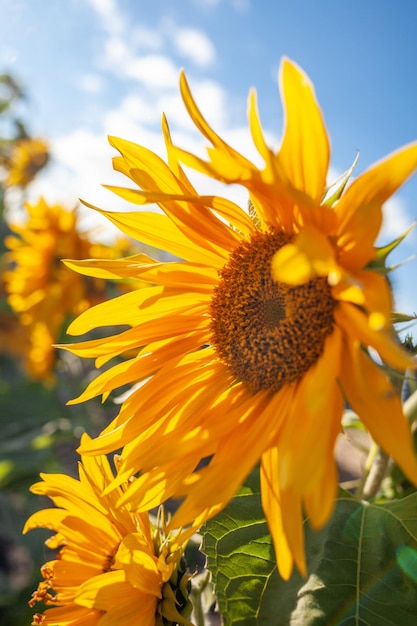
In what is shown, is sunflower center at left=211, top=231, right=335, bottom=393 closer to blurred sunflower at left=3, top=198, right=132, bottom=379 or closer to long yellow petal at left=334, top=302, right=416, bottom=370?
long yellow petal at left=334, top=302, right=416, bottom=370

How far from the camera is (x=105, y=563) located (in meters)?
1.03

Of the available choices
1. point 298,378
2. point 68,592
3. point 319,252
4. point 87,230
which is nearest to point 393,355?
point 319,252

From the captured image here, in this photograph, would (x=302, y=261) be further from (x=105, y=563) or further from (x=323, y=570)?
(x=105, y=563)

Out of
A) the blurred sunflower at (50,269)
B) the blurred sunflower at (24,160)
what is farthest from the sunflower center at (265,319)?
the blurred sunflower at (24,160)

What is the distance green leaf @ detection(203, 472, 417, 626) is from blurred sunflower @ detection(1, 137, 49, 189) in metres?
5.08

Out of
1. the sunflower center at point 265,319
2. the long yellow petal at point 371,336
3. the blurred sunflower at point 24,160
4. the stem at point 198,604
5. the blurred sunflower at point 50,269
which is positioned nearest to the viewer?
the long yellow petal at point 371,336

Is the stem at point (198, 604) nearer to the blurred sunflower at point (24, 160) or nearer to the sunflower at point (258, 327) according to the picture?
the sunflower at point (258, 327)

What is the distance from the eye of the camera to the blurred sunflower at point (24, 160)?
566 centimetres

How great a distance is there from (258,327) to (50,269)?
7.19 feet

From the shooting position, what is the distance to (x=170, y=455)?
2.72 ft

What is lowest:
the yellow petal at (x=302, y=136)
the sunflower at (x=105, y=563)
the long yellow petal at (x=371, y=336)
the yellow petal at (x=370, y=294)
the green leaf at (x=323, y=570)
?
the green leaf at (x=323, y=570)

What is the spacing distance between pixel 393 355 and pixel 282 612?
504mm

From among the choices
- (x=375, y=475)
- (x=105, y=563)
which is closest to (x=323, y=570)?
(x=375, y=475)

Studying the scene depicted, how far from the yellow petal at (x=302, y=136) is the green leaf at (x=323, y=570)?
487 millimetres
